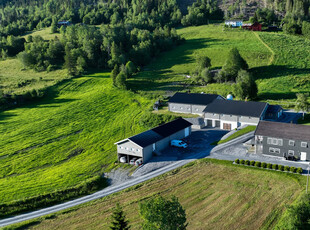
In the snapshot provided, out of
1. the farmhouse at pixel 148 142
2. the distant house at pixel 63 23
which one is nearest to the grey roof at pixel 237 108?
the farmhouse at pixel 148 142

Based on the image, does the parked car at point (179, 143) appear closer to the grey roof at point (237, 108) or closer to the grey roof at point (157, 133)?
the grey roof at point (157, 133)

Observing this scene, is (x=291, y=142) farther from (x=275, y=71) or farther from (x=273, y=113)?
(x=275, y=71)

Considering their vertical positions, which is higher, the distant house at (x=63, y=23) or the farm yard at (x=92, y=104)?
the distant house at (x=63, y=23)

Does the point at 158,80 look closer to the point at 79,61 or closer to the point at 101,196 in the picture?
the point at 79,61

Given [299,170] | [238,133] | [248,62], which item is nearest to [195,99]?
[238,133]

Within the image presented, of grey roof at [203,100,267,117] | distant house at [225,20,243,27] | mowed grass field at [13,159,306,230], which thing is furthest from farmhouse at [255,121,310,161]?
distant house at [225,20,243,27]
